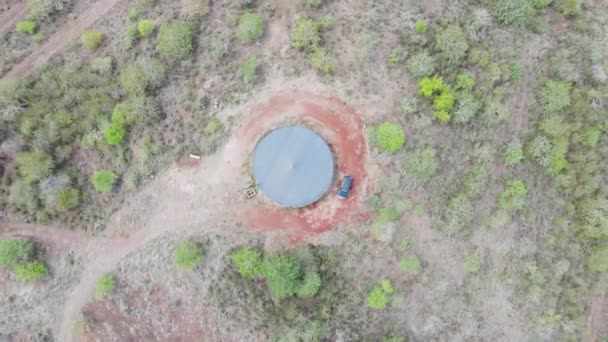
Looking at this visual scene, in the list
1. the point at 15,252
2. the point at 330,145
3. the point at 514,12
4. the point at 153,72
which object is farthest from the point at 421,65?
the point at 15,252

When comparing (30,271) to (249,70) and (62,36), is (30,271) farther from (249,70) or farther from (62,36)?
(249,70)

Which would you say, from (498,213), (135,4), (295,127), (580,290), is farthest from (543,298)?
(135,4)

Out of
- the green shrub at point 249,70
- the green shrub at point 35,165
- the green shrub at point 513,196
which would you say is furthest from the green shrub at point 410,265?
the green shrub at point 35,165

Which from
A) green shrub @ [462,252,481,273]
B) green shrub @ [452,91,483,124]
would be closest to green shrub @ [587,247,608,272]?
green shrub @ [462,252,481,273]

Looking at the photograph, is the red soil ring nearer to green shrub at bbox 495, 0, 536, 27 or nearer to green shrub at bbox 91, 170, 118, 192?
green shrub at bbox 91, 170, 118, 192

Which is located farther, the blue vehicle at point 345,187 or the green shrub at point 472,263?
the green shrub at point 472,263

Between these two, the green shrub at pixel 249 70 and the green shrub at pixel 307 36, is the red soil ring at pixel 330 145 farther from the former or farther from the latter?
the green shrub at pixel 307 36

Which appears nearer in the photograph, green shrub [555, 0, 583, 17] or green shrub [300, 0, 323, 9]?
green shrub [300, 0, 323, 9]
